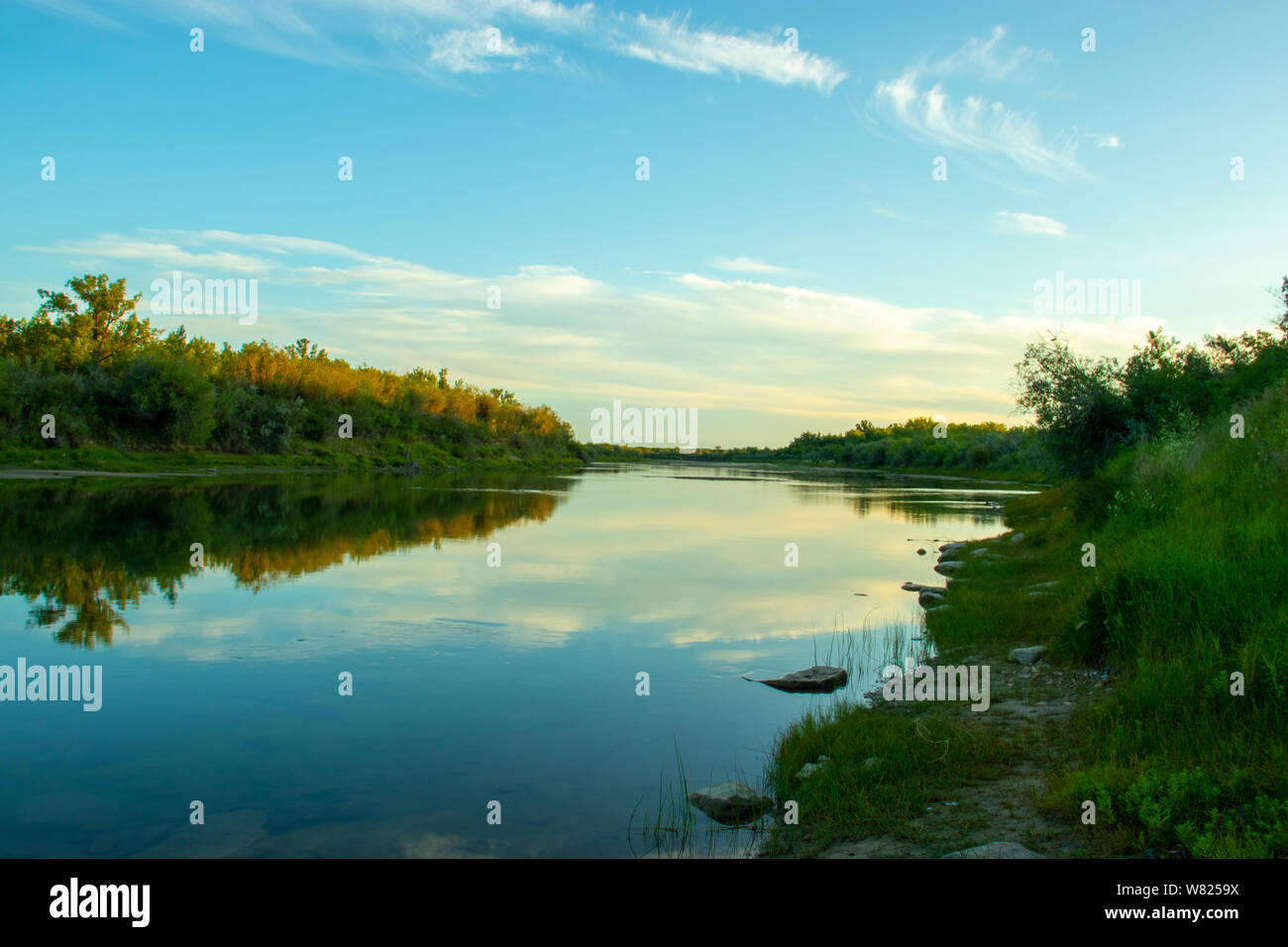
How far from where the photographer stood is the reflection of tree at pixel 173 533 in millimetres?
13773

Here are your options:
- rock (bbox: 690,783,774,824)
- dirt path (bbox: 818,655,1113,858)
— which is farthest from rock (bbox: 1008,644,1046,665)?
rock (bbox: 690,783,774,824)

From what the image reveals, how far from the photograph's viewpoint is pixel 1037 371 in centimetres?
2986

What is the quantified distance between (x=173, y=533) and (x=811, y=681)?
1897 cm

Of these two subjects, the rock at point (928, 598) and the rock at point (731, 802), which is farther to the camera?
the rock at point (928, 598)

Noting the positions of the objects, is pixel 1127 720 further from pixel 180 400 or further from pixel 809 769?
pixel 180 400

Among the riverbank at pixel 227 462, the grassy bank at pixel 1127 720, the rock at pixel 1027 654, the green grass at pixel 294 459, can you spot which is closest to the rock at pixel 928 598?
the grassy bank at pixel 1127 720

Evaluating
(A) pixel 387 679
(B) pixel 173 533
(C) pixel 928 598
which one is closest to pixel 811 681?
(A) pixel 387 679

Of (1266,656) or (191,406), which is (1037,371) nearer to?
(1266,656)

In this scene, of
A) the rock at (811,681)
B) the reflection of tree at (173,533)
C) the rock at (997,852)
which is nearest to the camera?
the rock at (997,852)

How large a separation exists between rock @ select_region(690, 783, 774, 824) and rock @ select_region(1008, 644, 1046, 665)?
5.19 metres

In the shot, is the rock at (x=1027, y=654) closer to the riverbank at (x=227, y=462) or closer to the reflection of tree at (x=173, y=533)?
the reflection of tree at (x=173, y=533)

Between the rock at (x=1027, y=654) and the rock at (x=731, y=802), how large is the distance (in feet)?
17.0
